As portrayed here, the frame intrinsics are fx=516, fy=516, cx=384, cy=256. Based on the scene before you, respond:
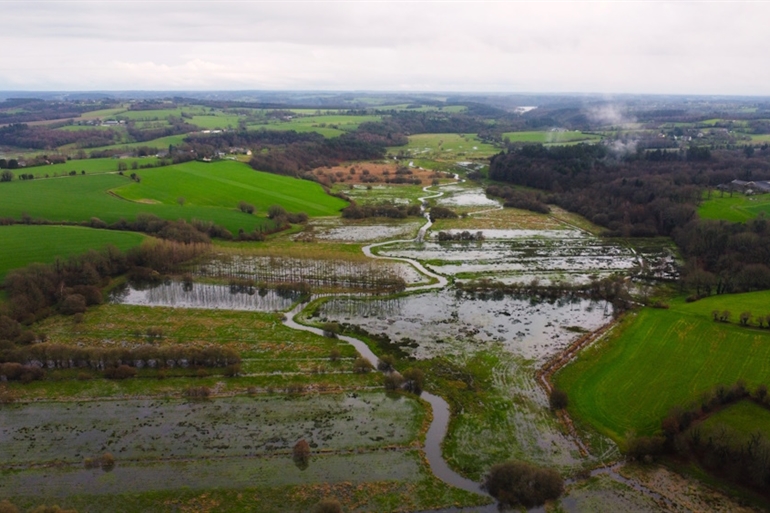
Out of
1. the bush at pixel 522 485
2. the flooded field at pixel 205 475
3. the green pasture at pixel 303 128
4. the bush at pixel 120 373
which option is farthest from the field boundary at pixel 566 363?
the green pasture at pixel 303 128

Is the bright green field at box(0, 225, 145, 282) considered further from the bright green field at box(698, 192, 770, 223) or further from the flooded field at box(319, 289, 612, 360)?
the bright green field at box(698, 192, 770, 223)

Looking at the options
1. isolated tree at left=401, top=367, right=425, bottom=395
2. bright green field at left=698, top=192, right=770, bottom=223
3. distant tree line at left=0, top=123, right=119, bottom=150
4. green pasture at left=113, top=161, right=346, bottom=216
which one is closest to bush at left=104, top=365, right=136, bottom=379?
isolated tree at left=401, top=367, right=425, bottom=395

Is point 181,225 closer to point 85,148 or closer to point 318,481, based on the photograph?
point 318,481

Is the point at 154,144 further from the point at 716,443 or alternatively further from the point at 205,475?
the point at 716,443

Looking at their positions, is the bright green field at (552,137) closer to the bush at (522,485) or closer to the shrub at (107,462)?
the bush at (522,485)

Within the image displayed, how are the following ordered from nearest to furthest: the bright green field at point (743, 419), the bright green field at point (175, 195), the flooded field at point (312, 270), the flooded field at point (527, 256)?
the bright green field at point (743, 419) → the flooded field at point (312, 270) → the flooded field at point (527, 256) → the bright green field at point (175, 195)
